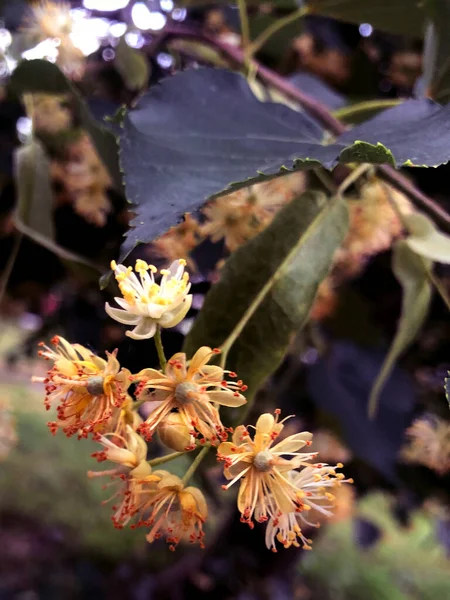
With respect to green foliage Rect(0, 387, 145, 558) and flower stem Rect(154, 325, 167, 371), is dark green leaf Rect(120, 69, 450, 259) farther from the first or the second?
green foliage Rect(0, 387, 145, 558)

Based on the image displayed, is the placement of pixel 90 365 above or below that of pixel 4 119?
below

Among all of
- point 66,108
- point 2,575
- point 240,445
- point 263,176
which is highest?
point 66,108

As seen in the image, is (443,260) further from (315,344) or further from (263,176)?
(315,344)

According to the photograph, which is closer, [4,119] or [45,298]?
[4,119]

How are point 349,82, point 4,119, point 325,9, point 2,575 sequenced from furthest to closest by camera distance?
point 2,575 → point 349,82 → point 4,119 → point 325,9

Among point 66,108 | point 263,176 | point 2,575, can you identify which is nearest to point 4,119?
point 66,108

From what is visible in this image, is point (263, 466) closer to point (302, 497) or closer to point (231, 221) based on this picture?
point (302, 497)

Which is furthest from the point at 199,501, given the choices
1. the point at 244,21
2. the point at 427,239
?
the point at 244,21

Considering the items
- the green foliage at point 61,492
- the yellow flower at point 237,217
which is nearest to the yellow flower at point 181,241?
the yellow flower at point 237,217
